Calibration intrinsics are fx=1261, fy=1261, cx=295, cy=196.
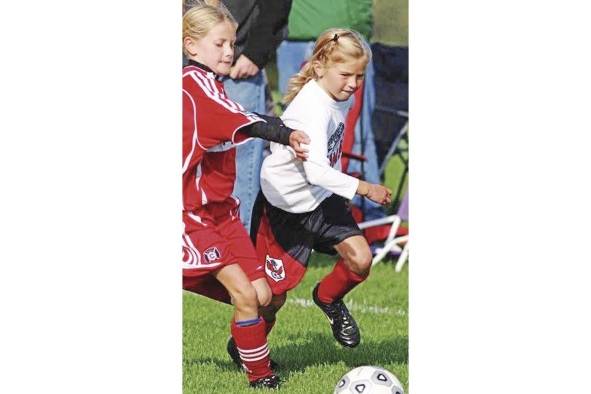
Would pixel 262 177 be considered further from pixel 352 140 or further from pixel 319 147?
pixel 352 140

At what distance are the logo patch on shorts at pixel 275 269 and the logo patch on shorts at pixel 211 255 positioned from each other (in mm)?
360

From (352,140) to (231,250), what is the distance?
3182mm

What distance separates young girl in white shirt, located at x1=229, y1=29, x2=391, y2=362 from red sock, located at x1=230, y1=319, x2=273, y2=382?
0.88 ft

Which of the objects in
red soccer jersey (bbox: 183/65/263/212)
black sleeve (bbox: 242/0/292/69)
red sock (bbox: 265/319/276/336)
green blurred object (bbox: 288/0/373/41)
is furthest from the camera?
green blurred object (bbox: 288/0/373/41)

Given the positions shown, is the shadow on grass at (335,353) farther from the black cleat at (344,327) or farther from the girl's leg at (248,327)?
the girl's leg at (248,327)

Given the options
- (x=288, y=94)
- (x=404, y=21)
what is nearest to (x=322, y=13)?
A: (x=404, y=21)

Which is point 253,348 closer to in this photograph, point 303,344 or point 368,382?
point 368,382

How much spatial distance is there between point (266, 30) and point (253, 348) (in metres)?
1.66

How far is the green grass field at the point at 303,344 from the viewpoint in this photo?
572 centimetres

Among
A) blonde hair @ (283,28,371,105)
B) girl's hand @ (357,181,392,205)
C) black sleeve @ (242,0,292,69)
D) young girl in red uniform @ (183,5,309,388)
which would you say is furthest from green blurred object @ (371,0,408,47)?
girl's hand @ (357,181,392,205)

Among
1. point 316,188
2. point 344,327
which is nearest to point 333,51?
point 316,188

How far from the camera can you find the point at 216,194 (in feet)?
18.3

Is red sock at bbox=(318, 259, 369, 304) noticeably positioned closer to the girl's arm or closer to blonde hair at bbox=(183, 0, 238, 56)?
the girl's arm

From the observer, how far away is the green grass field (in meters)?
5.72
